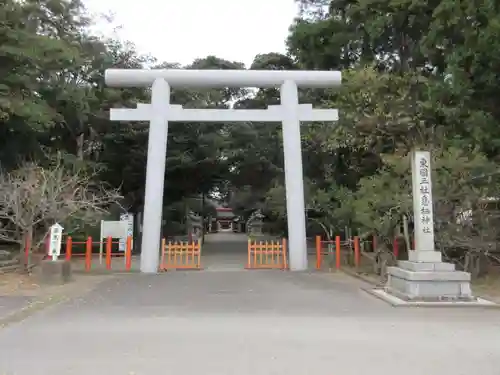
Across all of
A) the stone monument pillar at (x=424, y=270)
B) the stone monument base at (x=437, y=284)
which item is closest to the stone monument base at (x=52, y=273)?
the stone monument pillar at (x=424, y=270)

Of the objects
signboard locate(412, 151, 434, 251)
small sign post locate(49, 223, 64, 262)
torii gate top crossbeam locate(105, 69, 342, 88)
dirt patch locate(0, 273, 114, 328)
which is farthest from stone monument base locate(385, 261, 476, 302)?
torii gate top crossbeam locate(105, 69, 342, 88)

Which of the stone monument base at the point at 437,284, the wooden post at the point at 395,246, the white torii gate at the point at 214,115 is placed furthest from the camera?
the white torii gate at the point at 214,115

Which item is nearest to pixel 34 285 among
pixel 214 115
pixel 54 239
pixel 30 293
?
pixel 54 239

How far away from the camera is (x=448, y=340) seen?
6691 mm

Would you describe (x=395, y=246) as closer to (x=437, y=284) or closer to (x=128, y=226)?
(x=437, y=284)

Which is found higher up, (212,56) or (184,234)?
(212,56)

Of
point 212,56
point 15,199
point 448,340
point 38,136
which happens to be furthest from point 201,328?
point 212,56

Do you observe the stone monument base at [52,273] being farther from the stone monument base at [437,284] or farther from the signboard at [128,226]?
the stone monument base at [437,284]

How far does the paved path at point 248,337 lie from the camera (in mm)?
5453

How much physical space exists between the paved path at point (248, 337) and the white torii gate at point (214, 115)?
6.30 metres

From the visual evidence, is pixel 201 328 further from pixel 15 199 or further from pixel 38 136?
pixel 38 136

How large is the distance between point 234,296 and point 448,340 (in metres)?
5.27

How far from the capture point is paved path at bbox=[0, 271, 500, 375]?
17.9 feet

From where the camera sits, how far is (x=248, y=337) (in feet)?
22.4
